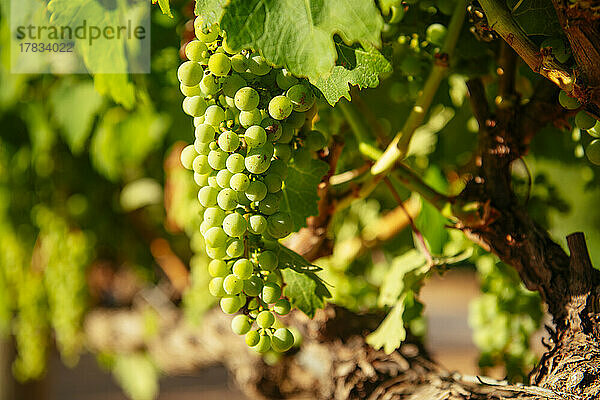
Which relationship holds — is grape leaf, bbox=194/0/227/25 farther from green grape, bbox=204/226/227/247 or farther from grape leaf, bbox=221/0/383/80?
green grape, bbox=204/226/227/247

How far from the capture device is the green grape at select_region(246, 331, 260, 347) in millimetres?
377

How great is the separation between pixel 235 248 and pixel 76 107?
25.7 inches

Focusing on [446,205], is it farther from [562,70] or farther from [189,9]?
[189,9]

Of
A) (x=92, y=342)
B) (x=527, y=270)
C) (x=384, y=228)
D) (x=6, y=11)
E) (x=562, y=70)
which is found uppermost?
(x=562, y=70)

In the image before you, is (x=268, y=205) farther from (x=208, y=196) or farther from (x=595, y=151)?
(x=595, y=151)

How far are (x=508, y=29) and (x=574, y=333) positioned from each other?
0.76 feet

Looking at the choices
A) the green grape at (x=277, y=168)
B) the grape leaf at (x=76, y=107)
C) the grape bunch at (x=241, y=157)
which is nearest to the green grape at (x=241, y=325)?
the grape bunch at (x=241, y=157)

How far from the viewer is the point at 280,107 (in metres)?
0.36

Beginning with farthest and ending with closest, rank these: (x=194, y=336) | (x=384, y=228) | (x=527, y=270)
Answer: (x=194, y=336) → (x=384, y=228) → (x=527, y=270)

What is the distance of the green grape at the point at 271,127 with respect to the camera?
38 cm

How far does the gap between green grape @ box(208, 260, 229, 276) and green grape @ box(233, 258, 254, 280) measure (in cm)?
1

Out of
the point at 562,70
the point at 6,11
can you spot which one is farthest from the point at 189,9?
the point at 562,70

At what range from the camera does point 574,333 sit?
422 millimetres

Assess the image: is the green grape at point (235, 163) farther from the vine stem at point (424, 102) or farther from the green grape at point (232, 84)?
the vine stem at point (424, 102)
